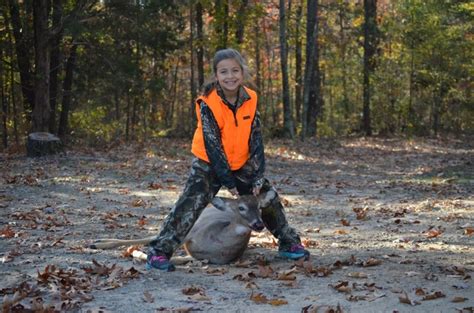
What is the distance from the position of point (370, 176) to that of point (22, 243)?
33.4ft

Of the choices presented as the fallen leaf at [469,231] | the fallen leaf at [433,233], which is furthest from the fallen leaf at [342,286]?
the fallen leaf at [469,231]

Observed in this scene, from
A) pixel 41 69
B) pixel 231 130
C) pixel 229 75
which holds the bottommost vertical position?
pixel 231 130

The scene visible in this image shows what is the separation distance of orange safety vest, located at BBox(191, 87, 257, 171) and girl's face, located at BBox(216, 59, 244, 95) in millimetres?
123

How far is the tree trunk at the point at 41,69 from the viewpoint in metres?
19.5

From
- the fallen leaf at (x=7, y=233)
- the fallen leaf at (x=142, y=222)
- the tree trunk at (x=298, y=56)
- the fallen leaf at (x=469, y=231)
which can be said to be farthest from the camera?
the tree trunk at (x=298, y=56)

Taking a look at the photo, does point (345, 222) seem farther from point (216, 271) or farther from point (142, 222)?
point (216, 271)

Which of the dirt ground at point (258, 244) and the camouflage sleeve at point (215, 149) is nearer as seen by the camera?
the dirt ground at point (258, 244)

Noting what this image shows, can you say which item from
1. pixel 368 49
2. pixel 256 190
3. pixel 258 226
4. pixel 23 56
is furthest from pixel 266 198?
pixel 368 49

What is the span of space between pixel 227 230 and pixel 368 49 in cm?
2531

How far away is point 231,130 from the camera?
584 cm

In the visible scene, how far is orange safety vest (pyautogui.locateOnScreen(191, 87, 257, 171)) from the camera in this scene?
5.83 meters

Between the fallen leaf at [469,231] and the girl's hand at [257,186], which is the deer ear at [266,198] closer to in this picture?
the girl's hand at [257,186]

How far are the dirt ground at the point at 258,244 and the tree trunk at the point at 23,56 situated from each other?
21.7ft

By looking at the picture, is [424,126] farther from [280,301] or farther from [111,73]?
[280,301]
